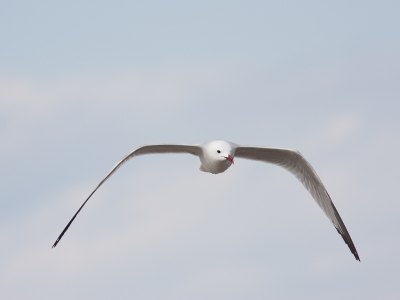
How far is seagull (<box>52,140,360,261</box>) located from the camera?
1638 cm

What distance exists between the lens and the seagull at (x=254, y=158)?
16.4 metres

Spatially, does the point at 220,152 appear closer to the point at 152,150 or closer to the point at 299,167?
the point at 152,150

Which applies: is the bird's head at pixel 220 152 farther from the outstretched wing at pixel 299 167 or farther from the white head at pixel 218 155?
the outstretched wing at pixel 299 167

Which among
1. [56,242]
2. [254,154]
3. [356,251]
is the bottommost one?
[56,242]

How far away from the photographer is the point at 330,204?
18.3m

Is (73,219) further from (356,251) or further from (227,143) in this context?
(356,251)

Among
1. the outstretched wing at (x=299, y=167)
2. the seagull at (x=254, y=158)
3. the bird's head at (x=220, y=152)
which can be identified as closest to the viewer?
the bird's head at (x=220, y=152)

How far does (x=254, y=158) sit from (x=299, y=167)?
1.37 m

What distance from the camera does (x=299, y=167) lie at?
60.1 feet

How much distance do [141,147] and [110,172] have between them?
4.06 feet

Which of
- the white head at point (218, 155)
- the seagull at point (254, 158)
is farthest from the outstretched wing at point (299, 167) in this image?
the white head at point (218, 155)

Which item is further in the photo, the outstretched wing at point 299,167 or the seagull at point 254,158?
the outstretched wing at point 299,167

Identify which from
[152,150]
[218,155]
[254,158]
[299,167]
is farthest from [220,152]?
[299,167]

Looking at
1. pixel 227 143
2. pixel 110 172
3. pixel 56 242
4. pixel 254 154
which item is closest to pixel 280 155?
pixel 254 154
